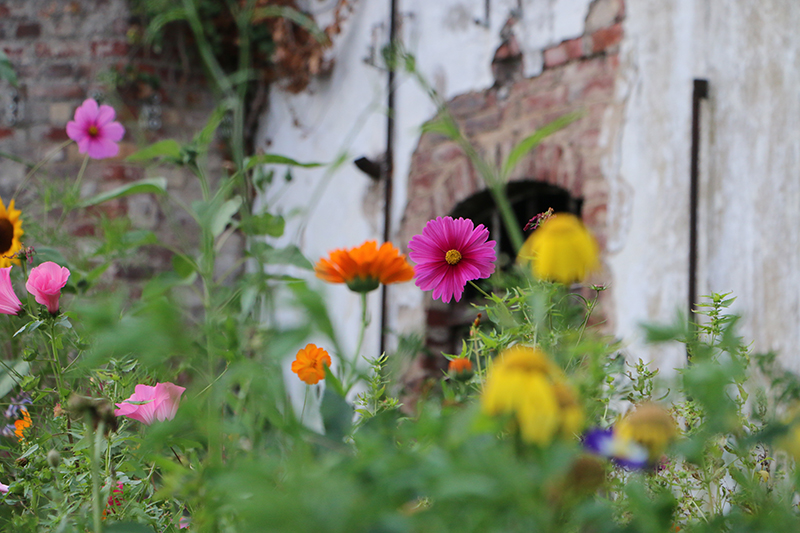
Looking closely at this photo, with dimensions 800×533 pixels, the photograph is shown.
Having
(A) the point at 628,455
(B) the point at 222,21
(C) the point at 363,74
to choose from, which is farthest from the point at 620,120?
(B) the point at 222,21

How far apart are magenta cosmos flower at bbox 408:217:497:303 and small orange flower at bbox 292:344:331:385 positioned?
0.44ft

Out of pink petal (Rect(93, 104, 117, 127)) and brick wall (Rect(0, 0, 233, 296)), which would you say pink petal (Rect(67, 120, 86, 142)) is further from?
brick wall (Rect(0, 0, 233, 296))

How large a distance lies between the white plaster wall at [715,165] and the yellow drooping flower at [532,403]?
5.28 feet

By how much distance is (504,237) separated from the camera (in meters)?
2.88

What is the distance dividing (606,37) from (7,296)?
2.02 m

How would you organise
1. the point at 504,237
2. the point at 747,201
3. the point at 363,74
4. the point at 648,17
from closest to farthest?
1. the point at 747,201
2. the point at 648,17
3. the point at 504,237
4. the point at 363,74

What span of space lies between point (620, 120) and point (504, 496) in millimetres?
2105

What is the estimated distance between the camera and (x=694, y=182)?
80.4 inches

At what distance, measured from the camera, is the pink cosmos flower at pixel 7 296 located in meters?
0.77

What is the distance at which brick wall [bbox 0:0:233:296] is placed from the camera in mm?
3439

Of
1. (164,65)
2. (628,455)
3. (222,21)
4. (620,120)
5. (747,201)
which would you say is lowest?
(628,455)

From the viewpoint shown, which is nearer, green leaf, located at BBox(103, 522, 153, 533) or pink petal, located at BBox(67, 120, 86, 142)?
green leaf, located at BBox(103, 522, 153, 533)

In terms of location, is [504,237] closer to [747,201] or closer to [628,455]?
[747,201]

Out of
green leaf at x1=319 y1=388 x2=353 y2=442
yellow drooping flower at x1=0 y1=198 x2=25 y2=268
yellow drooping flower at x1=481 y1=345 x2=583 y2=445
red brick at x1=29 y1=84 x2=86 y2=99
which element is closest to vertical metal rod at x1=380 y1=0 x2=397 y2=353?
red brick at x1=29 y1=84 x2=86 y2=99
